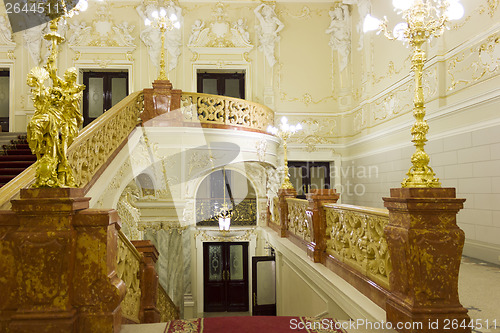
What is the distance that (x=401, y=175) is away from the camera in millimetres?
7789

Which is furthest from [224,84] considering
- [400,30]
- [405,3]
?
[405,3]

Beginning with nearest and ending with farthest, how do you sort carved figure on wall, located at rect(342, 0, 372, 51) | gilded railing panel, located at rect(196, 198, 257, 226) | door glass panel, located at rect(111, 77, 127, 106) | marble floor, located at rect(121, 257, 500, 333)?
marble floor, located at rect(121, 257, 500, 333), carved figure on wall, located at rect(342, 0, 372, 51), door glass panel, located at rect(111, 77, 127, 106), gilded railing panel, located at rect(196, 198, 257, 226)

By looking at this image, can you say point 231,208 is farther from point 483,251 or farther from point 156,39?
point 483,251

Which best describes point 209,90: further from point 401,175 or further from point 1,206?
point 1,206

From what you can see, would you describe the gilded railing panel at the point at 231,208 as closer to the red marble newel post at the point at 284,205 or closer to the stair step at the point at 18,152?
the red marble newel post at the point at 284,205

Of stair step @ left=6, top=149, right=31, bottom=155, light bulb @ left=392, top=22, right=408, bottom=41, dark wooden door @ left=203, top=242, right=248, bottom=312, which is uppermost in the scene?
light bulb @ left=392, top=22, right=408, bottom=41

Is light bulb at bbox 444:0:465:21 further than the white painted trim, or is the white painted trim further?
the white painted trim

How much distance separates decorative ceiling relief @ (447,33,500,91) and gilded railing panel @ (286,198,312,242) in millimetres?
3403

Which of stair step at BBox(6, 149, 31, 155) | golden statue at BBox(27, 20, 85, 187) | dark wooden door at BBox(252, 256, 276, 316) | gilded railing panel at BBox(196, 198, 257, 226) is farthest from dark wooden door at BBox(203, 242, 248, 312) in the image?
golden statue at BBox(27, 20, 85, 187)

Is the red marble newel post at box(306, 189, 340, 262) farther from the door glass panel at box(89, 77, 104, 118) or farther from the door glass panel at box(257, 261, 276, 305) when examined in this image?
the door glass panel at box(89, 77, 104, 118)

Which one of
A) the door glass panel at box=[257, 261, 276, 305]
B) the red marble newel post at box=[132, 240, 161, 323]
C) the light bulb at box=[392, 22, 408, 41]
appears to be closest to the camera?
Result: the light bulb at box=[392, 22, 408, 41]

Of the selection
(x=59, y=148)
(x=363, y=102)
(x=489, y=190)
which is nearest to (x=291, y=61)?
(x=363, y=102)

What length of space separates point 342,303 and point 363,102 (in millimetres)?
7295

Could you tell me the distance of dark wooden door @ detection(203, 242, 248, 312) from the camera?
38.2 feet
